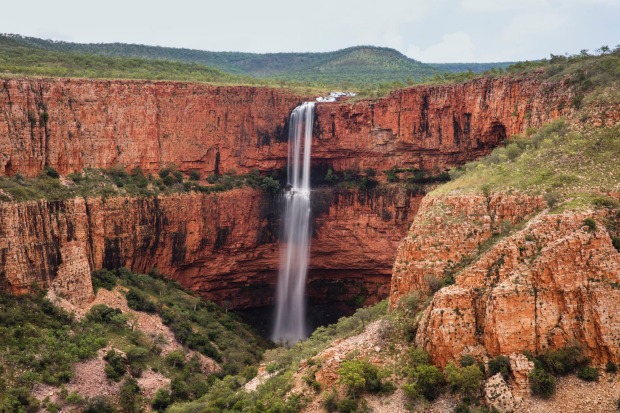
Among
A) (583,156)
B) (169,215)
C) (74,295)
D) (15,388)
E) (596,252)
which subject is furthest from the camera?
(169,215)

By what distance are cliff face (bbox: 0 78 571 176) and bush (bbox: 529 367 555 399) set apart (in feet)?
58.3

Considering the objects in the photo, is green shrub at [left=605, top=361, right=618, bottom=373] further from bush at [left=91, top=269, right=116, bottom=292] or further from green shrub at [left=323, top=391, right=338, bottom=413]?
bush at [left=91, top=269, right=116, bottom=292]

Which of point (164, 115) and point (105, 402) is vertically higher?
point (164, 115)

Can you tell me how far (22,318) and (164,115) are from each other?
62.3 ft

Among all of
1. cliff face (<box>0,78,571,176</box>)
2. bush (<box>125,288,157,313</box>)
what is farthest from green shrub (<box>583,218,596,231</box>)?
bush (<box>125,288,157,313</box>)

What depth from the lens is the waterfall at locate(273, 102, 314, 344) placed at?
54.1 metres

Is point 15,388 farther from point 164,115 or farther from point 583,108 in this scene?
point 583,108

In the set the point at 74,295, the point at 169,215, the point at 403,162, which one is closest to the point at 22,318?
the point at 74,295

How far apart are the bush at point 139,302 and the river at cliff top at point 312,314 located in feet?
33.4

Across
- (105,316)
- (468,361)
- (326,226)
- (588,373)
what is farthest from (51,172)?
(588,373)

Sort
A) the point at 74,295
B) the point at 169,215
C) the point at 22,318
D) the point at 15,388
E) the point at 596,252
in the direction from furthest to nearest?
the point at 169,215, the point at 74,295, the point at 22,318, the point at 15,388, the point at 596,252

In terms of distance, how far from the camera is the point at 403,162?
52312 millimetres

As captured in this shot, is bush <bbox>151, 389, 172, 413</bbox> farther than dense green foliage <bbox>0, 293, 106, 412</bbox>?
Yes

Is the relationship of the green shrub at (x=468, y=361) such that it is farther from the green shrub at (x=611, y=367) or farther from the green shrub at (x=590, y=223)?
the green shrub at (x=590, y=223)
